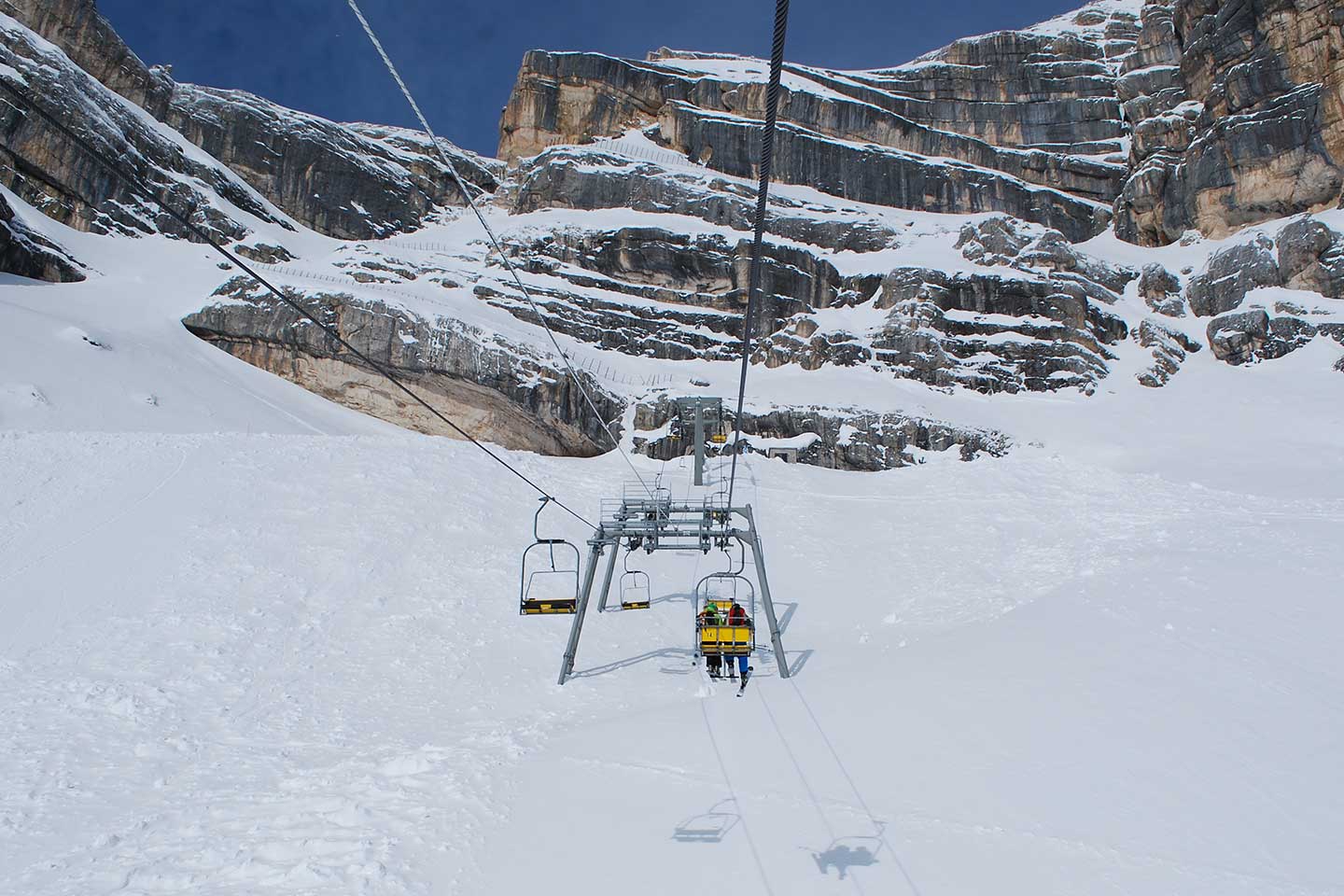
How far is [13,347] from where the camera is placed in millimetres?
30875

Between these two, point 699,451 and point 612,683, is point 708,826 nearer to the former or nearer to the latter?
point 612,683

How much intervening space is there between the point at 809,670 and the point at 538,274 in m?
46.1

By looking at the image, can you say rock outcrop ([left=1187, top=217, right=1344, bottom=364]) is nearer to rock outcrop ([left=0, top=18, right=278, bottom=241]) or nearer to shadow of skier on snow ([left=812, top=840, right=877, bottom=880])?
shadow of skier on snow ([left=812, top=840, right=877, bottom=880])

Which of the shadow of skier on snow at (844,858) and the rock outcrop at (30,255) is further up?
the rock outcrop at (30,255)

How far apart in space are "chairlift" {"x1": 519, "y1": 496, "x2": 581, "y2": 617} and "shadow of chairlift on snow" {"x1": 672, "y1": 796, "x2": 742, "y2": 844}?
15.0 ft

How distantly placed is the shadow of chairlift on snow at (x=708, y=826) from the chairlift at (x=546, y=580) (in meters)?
4.57

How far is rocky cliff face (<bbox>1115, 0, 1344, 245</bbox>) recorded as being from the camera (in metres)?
57.2

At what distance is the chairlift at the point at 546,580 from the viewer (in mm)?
13500

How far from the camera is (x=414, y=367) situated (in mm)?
38656

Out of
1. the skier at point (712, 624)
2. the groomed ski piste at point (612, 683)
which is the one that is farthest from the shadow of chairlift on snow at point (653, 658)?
the skier at point (712, 624)

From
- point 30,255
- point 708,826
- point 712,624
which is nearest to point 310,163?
point 30,255

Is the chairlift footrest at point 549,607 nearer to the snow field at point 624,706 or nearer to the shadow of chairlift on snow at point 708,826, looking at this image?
the snow field at point 624,706

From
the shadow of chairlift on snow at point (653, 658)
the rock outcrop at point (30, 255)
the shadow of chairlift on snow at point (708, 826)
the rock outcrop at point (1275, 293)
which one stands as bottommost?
the shadow of chairlift on snow at point (653, 658)

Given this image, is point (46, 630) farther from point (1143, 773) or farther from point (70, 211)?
point (70, 211)
